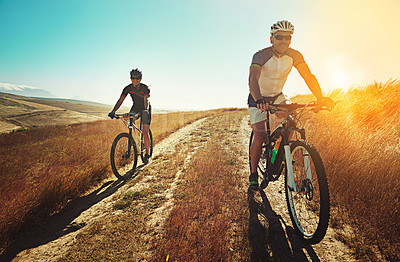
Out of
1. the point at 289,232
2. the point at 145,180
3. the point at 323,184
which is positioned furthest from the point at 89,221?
the point at 323,184

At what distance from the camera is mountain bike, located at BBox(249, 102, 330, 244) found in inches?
74.5

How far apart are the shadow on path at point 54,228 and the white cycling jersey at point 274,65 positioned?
415 centimetres

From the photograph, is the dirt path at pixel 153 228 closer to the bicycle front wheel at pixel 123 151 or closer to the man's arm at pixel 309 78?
the bicycle front wheel at pixel 123 151

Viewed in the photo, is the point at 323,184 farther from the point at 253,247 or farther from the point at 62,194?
the point at 62,194

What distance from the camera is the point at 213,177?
4.08 meters

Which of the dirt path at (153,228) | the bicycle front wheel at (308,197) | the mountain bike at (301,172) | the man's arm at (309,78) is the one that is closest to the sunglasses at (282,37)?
the man's arm at (309,78)

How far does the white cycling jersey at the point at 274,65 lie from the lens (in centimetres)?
309

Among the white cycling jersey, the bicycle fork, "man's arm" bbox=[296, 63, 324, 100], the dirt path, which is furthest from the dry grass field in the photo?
the white cycling jersey

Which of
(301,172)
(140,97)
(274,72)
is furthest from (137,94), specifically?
(301,172)

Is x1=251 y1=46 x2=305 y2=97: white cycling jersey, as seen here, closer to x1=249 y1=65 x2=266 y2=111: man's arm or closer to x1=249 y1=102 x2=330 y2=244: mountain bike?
x1=249 y1=65 x2=266 y2=111: man's arm

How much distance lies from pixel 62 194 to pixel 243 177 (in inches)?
156

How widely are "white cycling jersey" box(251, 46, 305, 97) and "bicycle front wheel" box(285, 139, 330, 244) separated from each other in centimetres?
140

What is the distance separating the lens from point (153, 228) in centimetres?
250

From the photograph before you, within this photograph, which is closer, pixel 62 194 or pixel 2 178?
pixel 62 194
